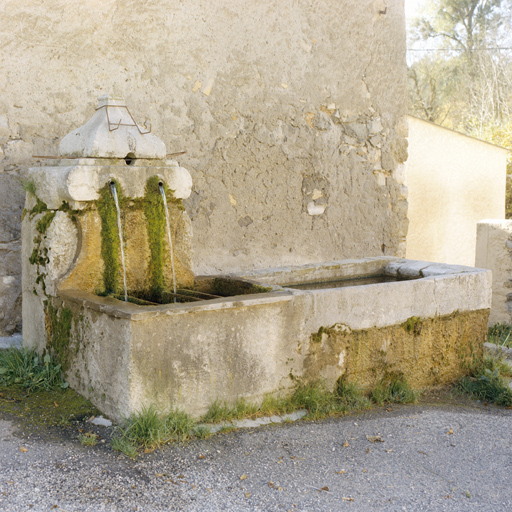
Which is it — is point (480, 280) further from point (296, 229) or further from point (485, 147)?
point (485, 147)

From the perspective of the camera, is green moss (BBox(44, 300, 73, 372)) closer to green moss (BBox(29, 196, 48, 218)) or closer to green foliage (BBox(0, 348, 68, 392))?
green foliage (BBox(0, 348, 68, 392))

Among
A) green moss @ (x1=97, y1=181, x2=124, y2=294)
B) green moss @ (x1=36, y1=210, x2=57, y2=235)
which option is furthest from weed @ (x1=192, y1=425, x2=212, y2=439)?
green moss @ (x1=36, y1=210, x2=57, y2=235)

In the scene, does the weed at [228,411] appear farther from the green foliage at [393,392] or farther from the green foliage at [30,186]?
the green foliage at [30,186]

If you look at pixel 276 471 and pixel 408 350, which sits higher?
pixel 408 350

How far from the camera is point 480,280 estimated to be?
4355mm

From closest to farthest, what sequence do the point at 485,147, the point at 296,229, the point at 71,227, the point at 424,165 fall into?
the point at 71,227, the point at 296,229, the point at 424,165, the point at 485,147

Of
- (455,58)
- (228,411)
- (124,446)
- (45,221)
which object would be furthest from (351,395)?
(455,58)

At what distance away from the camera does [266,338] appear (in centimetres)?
343

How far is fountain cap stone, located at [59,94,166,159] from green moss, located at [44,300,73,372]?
92 cm

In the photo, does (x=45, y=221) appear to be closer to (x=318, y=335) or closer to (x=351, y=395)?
(x=318, y=335)

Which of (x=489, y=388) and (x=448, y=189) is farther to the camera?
(x=448, y=189)

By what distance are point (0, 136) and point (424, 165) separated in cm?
593

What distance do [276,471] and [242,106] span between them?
10.5 feet

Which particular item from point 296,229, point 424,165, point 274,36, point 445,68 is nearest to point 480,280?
point 296,229
